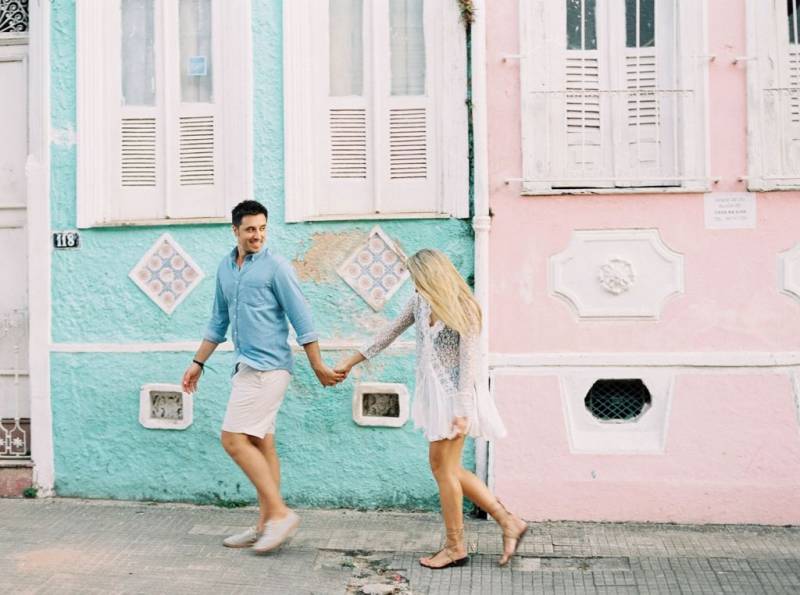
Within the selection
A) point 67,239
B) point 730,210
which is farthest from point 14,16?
point 730,210

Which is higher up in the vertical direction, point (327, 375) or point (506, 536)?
point (327, 375)

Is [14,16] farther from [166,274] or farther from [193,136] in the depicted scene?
[166,274]

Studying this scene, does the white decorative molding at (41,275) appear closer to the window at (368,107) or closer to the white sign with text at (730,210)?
the window at (368,107)

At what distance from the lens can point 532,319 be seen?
6.65 meters

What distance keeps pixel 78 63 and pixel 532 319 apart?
3.63 metres

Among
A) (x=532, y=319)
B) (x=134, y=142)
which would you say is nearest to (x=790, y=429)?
(x=532, y=319)

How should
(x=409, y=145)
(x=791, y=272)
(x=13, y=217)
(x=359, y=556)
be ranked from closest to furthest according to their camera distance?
1. (x=359, y=556)
2. (x=791, y=272)
3. (x=409, y=145)
4. (x=13, y=217)

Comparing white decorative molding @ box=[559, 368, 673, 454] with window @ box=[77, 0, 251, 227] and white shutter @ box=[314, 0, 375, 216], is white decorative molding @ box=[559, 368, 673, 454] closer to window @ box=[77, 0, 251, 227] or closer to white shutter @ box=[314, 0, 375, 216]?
white shutter @ box=[314, 0, 375, 216]

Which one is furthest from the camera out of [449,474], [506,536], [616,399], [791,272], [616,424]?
[616,399]

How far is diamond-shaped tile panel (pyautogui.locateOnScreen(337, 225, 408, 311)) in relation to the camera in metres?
6.78

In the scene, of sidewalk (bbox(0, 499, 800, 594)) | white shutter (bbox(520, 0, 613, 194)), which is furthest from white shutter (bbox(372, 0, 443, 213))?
sidewalk (bbox(0, 499, 800, 594))

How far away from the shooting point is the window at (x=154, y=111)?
7059 millimetres

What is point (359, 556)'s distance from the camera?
5844 millimetres

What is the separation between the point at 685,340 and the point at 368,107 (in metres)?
2.69
